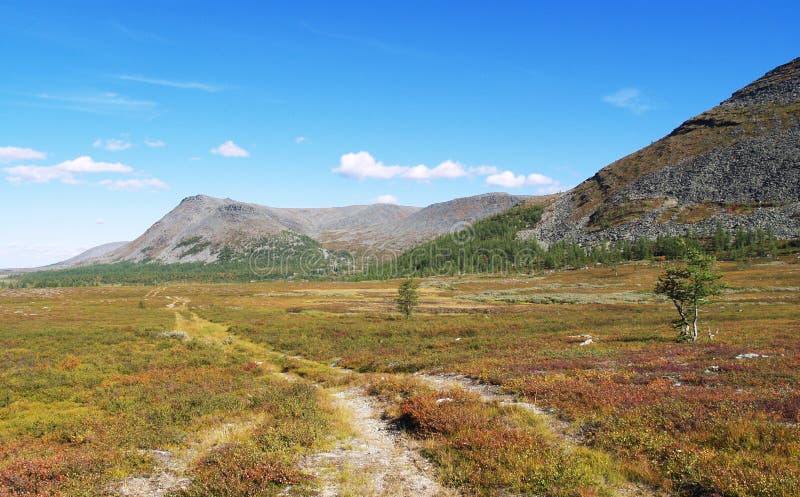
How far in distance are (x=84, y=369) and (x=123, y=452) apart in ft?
67.9

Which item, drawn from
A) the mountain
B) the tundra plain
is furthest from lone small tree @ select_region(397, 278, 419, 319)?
the mountain

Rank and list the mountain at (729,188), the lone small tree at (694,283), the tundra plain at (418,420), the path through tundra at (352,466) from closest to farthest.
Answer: the tundra plain at (418,420) → the path through tundra at (352,466) → the lone small tree at (694,283) → the mountain at (729,188)

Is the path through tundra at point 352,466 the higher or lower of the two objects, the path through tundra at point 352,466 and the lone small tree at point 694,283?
the lower

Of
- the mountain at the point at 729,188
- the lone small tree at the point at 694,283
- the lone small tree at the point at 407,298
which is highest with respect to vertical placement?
the mountain at the point at 729,188

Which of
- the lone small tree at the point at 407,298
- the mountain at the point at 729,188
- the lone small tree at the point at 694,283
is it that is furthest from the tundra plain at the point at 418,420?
the mountain at the point at 729,188

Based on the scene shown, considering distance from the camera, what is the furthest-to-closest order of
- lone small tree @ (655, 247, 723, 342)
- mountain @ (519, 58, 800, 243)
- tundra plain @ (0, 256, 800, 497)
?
mountain @ (519, 58, 800, 243), lone small tree @ (655, 247, 723, 342), tundra plain @ (0, 256, 800, 497)

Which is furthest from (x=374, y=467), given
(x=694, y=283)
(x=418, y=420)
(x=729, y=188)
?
(x=729, y=188)

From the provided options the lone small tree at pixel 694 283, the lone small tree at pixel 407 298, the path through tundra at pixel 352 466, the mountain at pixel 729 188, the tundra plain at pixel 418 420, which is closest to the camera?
the tundra plain at pixel 418 420

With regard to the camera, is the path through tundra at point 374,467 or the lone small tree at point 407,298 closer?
the path through tundra at point 374,467

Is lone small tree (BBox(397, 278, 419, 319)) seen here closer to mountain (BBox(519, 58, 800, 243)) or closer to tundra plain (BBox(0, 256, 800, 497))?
tundra plain (BBox(0, 256, 800, 497))

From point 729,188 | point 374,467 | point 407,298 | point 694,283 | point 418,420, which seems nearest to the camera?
point 374,467

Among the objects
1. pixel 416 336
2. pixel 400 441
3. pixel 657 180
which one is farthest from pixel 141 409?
pixel 657 180

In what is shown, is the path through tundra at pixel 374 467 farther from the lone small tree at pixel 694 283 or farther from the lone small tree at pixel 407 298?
the lone small tree at pixel 407 298

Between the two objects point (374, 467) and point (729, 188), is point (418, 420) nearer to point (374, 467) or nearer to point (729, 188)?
point (374, 467)
